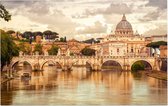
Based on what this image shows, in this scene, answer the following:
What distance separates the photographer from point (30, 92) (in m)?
Answer: 27.6

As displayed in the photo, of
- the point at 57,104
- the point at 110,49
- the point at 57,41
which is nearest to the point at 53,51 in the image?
the point at 110,49

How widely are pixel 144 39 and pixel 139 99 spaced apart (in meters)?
83.3

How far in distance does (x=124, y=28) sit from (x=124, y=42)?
12432mm

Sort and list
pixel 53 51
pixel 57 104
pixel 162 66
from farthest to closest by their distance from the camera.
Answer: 1. pixel 53 51
2. pixel 162 66
3. pixel 57 104

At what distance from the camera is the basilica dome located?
10971 centimetres

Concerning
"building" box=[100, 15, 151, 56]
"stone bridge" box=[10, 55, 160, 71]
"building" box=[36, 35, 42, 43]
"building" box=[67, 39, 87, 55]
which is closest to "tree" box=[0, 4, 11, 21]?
"stone bridge" box=[10, 55, 160, 71]

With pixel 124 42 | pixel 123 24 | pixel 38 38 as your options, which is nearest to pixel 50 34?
pixel 38 38

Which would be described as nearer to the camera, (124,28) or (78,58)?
(78,58)

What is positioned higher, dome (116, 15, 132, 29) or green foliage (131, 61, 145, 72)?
dome (116, 15, 132, 29)

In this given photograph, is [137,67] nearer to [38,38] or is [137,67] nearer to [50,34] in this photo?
[38,38]

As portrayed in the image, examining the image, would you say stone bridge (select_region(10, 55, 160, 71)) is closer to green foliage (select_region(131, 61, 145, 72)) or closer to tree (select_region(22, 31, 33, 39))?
green foliage (select_region(131, 61, 145, 72))

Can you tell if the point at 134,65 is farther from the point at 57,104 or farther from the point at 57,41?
the point at 57,41

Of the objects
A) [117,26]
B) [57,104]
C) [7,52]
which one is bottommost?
[57,104]

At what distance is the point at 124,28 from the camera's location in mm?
110062
